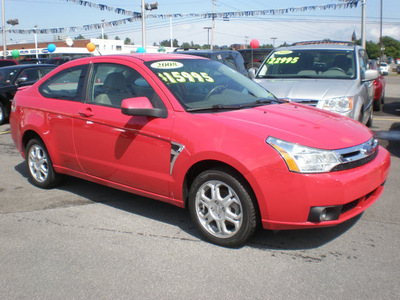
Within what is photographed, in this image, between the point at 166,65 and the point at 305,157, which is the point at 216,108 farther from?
the point at 305,157

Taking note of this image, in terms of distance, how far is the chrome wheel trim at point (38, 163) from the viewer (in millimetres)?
5586

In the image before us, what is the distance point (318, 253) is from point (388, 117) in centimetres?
947

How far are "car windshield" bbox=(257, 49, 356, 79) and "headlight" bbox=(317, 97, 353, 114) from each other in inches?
44.8

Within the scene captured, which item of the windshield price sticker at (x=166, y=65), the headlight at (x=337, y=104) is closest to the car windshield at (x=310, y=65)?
the headlight at (x=337, y=104)

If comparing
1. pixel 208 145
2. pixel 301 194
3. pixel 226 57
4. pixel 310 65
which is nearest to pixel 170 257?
pixel 208 145

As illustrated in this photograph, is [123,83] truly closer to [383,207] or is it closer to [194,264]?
[194,264]

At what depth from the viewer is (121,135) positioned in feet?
14.4

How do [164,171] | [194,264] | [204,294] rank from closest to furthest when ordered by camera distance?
1. [204,294]
2. [194,264]
3. [164,171]

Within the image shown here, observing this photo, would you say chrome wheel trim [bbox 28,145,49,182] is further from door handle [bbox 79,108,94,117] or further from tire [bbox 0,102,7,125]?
tire [bbox 0,102,7,125]

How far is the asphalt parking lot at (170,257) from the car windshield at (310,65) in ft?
10.4

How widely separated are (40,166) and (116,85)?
173 cm

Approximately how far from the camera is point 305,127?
3818mm

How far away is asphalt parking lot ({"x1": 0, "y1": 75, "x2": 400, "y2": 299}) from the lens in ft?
10.3

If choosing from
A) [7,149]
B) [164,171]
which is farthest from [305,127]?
[7,149]
